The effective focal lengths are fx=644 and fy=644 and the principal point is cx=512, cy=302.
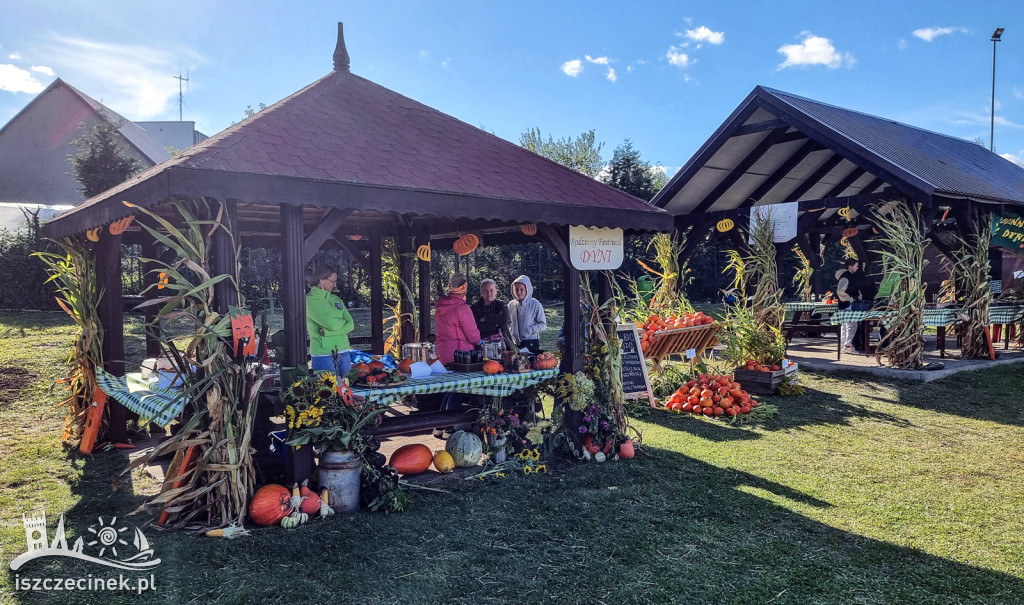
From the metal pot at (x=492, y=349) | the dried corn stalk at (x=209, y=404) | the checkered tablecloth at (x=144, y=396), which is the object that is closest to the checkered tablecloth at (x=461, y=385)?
the metal pot at (x=492, y=349)

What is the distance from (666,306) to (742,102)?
12.4 ft

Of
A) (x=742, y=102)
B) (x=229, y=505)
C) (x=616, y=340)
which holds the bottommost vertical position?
(x=229, y=505)

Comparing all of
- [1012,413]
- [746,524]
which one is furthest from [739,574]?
[1012,413]

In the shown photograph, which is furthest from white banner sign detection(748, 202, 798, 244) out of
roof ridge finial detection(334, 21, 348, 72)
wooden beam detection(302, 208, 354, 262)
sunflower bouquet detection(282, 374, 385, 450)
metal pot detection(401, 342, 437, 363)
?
sunflower bouquet detection(282, 374, 385, 450)

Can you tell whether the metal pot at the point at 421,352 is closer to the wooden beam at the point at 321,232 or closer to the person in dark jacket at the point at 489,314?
the wooden beam at the point at 321,232

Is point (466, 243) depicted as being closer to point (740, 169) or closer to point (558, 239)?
point (558, 239)

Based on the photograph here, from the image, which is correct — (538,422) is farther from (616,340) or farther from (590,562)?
(590,562)

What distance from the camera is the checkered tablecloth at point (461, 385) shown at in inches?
185

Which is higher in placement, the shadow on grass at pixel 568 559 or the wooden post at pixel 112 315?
the wooden post at pixel 112 315

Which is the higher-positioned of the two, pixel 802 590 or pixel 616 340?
pixel 616 340

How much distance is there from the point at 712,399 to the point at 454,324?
3.37 meters

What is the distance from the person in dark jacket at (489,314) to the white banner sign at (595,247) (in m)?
1.83

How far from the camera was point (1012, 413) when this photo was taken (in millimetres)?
7477

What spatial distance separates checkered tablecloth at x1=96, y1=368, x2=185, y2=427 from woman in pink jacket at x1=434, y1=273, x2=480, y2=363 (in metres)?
2.38
